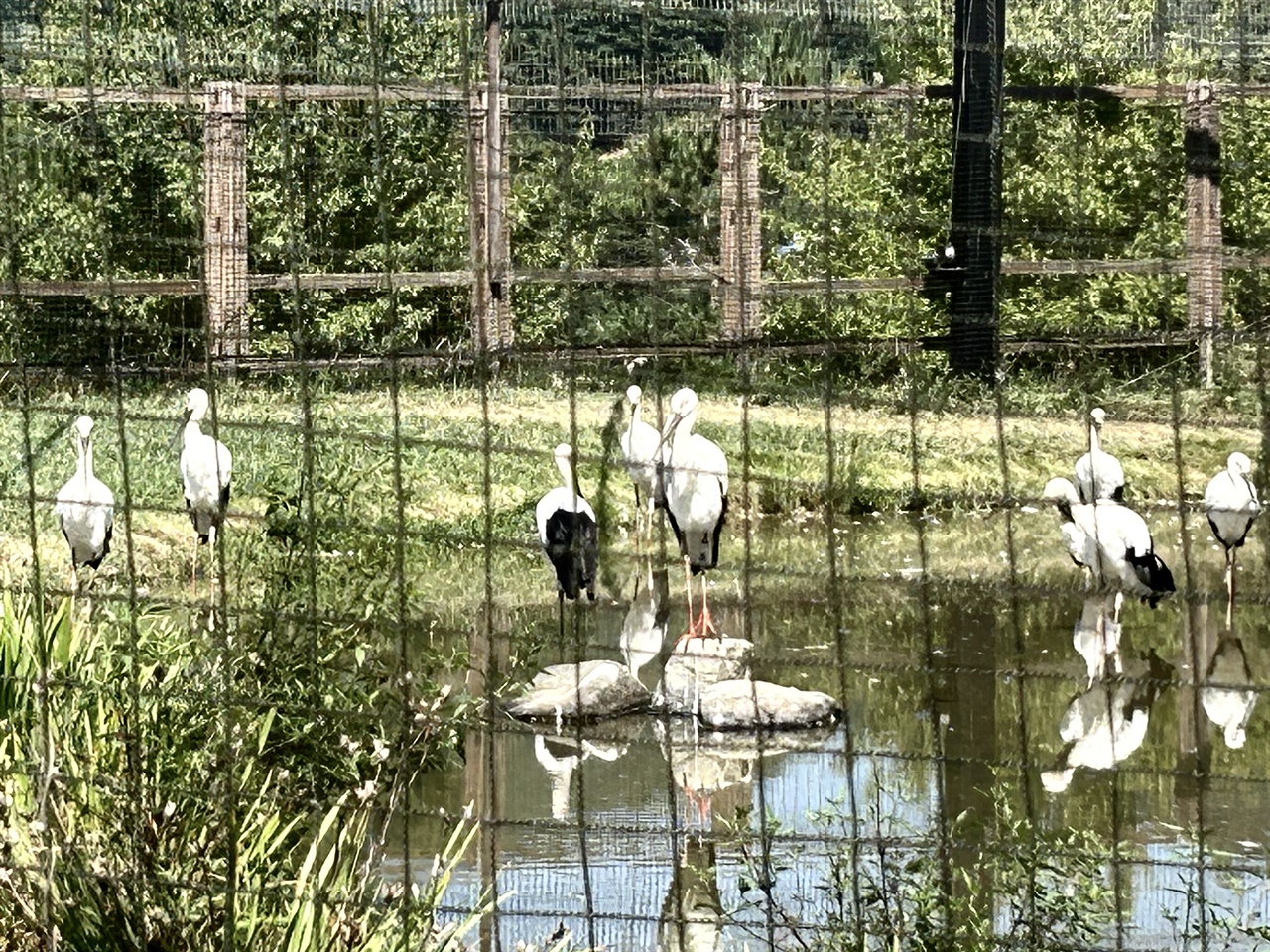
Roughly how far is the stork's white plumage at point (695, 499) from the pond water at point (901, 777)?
0.23 meters

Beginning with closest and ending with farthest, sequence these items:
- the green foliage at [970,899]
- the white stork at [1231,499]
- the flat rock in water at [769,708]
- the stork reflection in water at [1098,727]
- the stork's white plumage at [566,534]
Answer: the green foliage at [970,899] → the stork reflection in water at [1098,727] → the flat rock in water at [769,708] → the stork's white plumage at [566,534] → the white stork at [1231,499]

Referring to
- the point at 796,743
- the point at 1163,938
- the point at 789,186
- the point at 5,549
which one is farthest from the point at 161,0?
the point at 1163,938

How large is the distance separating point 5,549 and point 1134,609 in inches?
161

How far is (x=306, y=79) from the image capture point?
11922 mm

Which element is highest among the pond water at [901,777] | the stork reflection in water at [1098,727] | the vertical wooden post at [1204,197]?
the vertical wooden post at [1204,197]

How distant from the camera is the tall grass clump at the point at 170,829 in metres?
2.90

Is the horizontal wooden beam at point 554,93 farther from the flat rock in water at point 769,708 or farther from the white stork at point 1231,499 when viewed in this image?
the flat rock in water at point 769,708

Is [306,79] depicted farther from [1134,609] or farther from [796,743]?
[796,743]

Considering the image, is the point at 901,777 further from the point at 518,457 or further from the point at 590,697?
the point at 518,457

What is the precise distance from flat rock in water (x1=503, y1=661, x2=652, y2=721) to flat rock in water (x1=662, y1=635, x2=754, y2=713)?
0.10m

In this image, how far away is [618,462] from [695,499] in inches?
49.8

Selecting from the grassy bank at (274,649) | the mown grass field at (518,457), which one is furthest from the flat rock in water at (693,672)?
the mown grass field at (518,457)

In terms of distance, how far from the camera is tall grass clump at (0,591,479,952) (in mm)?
2902

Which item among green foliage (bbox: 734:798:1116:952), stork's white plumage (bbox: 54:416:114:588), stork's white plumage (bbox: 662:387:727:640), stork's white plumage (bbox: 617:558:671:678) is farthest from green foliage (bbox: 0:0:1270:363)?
green foliage (bbox: 734:798:1116:952)
